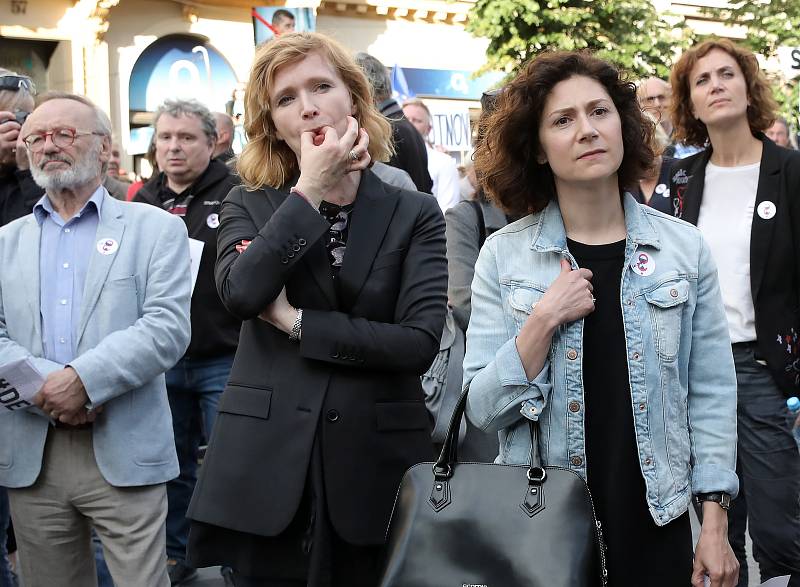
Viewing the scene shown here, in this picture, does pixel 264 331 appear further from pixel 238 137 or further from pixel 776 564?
pixel 238 137

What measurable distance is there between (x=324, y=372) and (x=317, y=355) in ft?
0.27

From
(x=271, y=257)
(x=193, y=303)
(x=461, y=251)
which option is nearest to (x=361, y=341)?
(x=271, y=257)

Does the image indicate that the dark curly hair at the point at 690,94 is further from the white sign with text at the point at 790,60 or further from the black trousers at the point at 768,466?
the white sign with text at the point at 790,60

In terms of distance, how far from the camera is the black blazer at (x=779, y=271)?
4.62m

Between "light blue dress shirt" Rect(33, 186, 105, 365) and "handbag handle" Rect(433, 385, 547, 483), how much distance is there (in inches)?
80.3

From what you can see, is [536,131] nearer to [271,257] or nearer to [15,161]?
[271,257]

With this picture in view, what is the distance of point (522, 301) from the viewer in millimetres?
2887

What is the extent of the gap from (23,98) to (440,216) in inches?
116

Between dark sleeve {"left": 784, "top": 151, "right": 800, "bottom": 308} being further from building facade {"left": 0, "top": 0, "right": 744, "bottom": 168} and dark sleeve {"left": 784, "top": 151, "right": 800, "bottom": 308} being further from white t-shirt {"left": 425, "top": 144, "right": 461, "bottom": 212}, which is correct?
building facade {"left": 0, "top": 0, "right": 744, "bottom": 168}

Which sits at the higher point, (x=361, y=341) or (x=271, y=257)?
(x=271, y=257)

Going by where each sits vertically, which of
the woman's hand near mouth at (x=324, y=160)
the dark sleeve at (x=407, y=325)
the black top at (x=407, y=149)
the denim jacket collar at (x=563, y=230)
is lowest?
the dark sleeve at (x=407, y=325)

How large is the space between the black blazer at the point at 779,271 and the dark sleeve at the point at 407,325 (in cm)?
185

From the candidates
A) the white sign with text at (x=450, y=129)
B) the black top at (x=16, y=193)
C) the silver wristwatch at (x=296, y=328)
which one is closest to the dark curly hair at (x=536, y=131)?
the silver wristwatch at (x=296, y=328)

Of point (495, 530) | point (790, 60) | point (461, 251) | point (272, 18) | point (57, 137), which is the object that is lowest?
point (495, 530)
